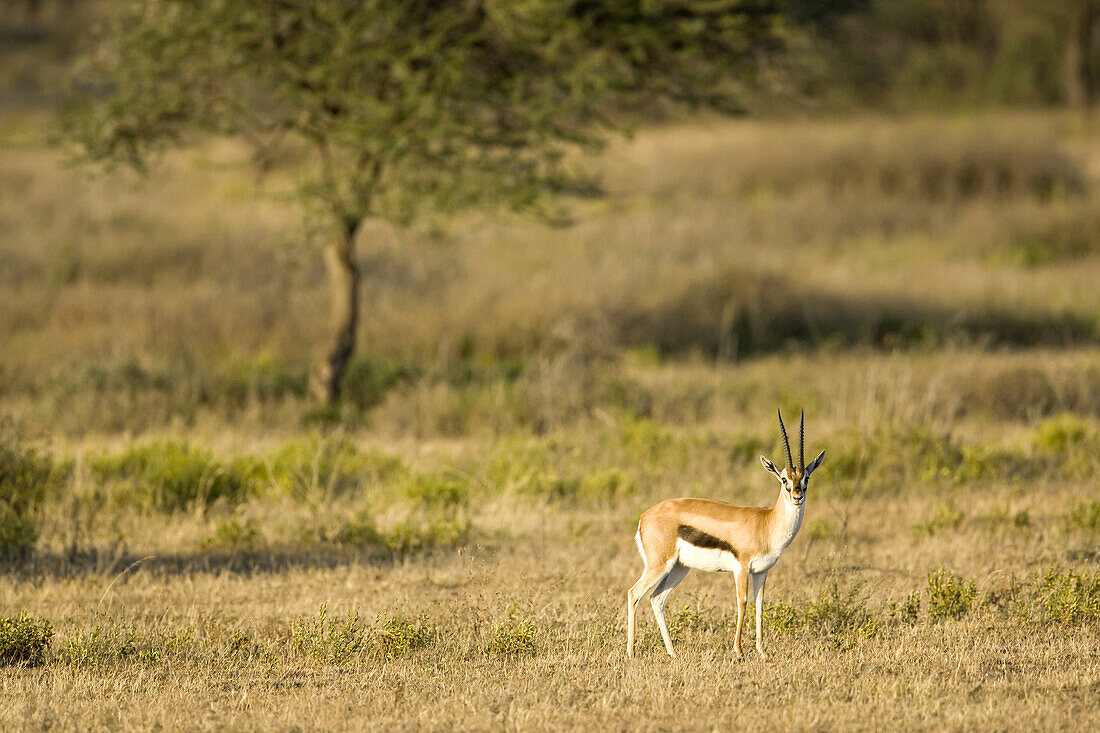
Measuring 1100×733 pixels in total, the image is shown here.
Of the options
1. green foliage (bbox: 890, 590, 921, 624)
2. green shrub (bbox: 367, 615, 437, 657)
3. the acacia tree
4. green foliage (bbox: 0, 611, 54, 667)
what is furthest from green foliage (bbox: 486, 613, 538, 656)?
the acacia tree

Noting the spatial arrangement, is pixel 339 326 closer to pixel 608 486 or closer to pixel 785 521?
pixel 608 486

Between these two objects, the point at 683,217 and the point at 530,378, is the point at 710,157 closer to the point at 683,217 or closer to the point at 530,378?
the point at 683,217

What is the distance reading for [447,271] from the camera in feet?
63.1

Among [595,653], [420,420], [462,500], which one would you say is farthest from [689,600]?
[420,420]

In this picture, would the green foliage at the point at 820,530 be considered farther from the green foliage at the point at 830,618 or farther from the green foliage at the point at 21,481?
the green foliage at the point at 21,481

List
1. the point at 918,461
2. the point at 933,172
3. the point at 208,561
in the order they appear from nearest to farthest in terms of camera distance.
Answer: the point at 208,561
the point at 918,461
the point at 933,172

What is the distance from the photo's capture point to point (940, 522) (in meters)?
8.95

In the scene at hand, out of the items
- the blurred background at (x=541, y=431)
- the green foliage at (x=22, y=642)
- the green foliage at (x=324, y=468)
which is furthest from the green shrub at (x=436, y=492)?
the green foliage at (x=22, y=642)

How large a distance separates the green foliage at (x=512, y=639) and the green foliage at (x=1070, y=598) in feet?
9.94

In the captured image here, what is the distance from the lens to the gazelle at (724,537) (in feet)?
18.1

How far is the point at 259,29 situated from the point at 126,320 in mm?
6315

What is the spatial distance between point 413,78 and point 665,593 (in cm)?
688

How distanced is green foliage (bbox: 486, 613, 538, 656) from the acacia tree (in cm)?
590

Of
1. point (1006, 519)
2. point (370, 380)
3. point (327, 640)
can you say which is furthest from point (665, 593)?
point (370, 380)
